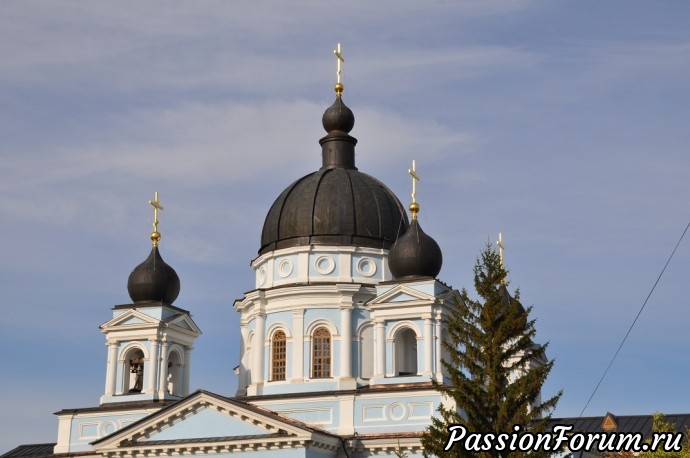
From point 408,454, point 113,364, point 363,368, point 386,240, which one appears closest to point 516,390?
point 408,454

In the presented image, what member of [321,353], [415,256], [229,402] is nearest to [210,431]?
[229,402]

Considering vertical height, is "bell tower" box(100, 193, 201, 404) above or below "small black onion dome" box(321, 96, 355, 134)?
below

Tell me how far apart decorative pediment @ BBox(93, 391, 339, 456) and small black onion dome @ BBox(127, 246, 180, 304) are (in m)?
5.38

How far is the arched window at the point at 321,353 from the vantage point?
3769 centimetres

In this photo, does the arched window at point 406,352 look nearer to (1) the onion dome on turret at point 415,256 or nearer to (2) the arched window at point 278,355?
(1) the onion dome on turret at point 415,256

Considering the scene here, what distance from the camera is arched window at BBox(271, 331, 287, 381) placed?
1508 inches

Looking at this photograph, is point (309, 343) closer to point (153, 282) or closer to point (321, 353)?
point (321, 353)

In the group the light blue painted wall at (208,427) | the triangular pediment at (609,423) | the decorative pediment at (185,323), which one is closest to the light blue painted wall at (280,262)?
the decorative pediment at (185,323)

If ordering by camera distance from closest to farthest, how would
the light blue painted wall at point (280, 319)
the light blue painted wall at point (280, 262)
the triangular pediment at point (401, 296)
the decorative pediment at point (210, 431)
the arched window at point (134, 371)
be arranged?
the decorative pediment at point (210, 431) → the triangular pediment at point (401, 296) → the arched window at point (134, 371) → the light blue painted wall at point (280, 319) → the light blue painted wall at point (280, 262)

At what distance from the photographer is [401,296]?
35.5 meters

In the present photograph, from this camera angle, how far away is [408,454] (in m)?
33.7

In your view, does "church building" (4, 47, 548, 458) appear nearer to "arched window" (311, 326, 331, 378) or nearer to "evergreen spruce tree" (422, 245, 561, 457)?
"arched window" (311, 326, 331, 378)

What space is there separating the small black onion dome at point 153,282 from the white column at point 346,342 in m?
5.71

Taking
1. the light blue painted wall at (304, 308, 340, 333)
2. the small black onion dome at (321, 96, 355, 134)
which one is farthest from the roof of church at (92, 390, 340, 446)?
the small black onion dome at (321, 96, 355, 134)
